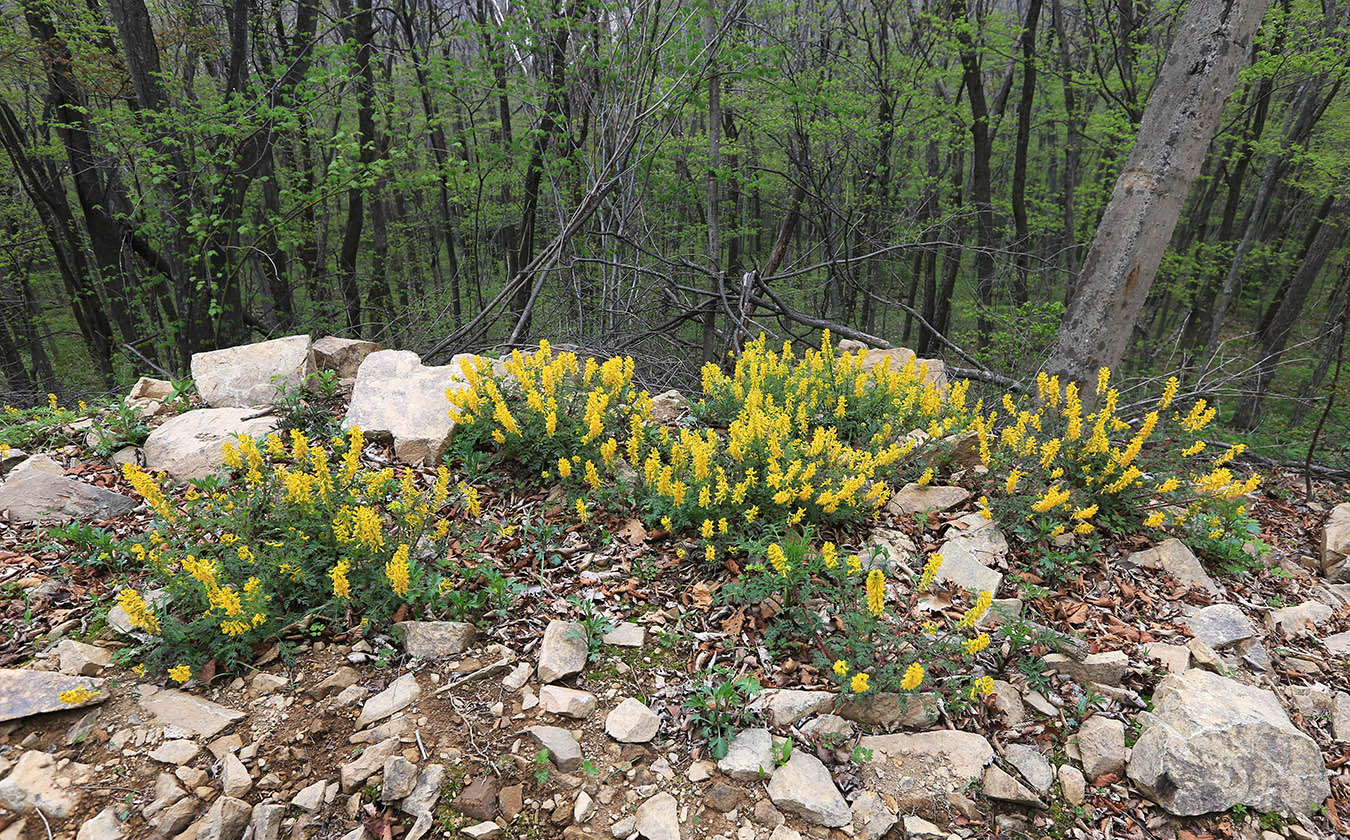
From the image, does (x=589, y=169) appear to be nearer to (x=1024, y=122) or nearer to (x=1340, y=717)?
(x=1340, y=717)

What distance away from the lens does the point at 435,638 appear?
2.83 metres

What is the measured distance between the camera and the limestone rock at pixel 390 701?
8.17 feet

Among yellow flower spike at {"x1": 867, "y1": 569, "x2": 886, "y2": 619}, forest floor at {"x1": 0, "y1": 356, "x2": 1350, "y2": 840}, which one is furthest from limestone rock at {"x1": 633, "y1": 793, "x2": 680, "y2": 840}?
yellow flower spike at {"x1": 867, "y1": 569, "x2": 886, "y2": 619}

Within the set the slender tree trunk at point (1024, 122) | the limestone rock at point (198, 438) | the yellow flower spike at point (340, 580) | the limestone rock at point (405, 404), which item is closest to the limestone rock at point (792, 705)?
the yellow flower spike at point (340, 580)

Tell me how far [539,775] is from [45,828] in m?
1.56

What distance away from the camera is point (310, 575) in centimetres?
290

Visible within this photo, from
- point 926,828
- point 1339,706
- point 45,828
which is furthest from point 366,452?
point 1339,706

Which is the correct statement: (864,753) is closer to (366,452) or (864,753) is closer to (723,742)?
(723,742)

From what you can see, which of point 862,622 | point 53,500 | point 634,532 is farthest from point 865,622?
point 53,500

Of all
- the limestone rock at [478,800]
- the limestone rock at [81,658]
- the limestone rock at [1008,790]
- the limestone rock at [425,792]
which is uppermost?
the limestone rock at [81,658]

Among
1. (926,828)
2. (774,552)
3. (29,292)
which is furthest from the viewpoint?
(29,292)

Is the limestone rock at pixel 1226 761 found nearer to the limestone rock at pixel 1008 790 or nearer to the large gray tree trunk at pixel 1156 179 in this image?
the limestone rock at pixel 1008 790

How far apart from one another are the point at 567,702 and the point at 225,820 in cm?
118

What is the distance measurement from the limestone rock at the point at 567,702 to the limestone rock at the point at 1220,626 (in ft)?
10.1
